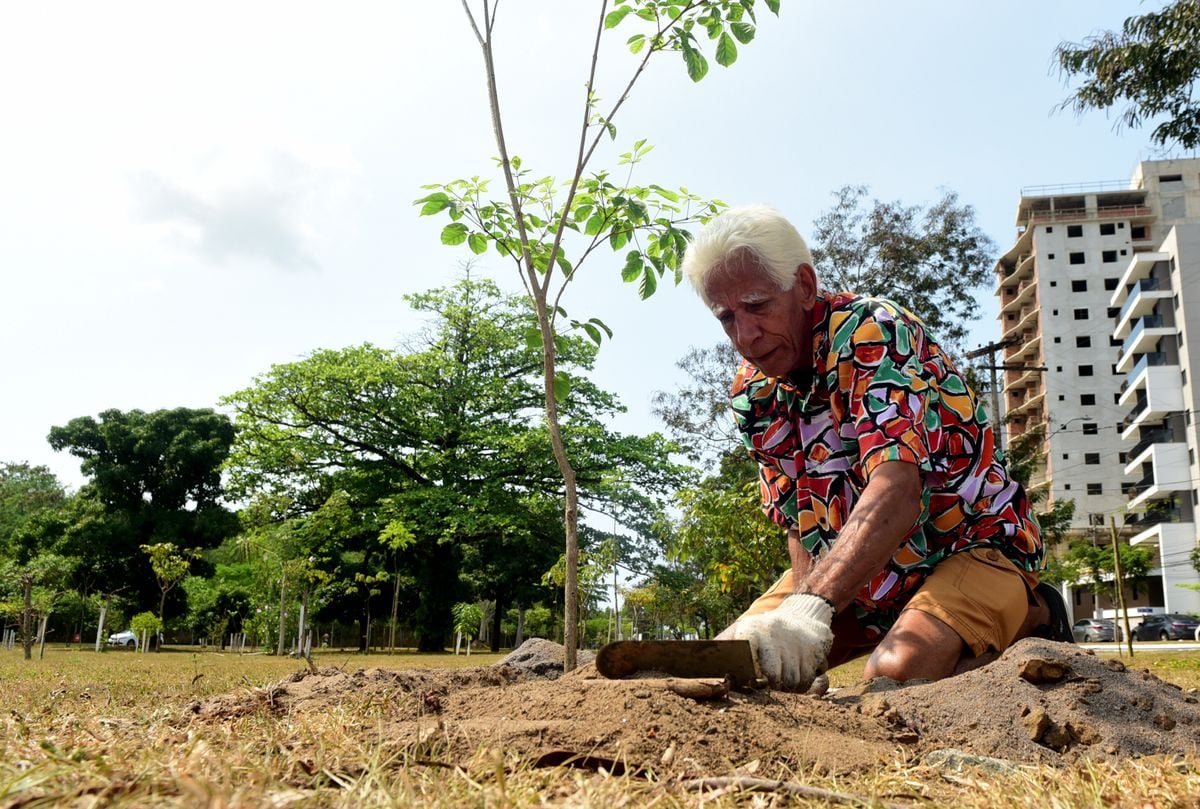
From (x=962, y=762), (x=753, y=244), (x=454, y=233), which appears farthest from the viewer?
(x=454, y=233)

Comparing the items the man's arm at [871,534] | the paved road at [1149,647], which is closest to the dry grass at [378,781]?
the man's arm at [871,534]

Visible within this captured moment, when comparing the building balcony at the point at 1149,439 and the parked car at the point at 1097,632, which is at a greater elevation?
the building balcony at the point at 1149,439

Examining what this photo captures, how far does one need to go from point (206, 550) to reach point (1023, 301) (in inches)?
2338

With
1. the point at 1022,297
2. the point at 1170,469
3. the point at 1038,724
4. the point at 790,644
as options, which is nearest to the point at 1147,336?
the point at 1170,469

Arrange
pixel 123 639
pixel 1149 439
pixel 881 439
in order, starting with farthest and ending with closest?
pixel 1149 439 < pixel 123 639 < pixel 881 439

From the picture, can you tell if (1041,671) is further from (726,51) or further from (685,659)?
(726,51)

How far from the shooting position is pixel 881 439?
265cm

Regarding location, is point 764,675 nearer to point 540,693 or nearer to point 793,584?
point 540,693

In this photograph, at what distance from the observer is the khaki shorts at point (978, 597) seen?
2.83m

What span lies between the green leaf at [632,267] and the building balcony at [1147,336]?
173ft

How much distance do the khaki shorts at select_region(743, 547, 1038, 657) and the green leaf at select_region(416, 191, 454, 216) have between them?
1.92 m

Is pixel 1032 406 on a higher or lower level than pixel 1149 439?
higher

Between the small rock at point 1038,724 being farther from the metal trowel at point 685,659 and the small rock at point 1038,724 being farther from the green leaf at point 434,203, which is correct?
the green leaf at point 434,203

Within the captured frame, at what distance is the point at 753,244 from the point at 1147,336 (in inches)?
2127
